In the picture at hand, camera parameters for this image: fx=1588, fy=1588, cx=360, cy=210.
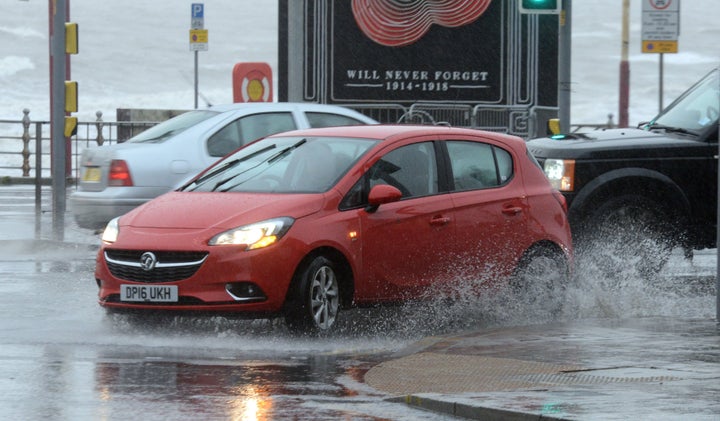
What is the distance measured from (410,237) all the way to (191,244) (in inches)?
67.3

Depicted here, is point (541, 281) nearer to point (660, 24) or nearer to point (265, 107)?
point (265, 107)

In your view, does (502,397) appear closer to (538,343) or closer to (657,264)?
(538,343)

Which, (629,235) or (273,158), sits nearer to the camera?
(273,158)

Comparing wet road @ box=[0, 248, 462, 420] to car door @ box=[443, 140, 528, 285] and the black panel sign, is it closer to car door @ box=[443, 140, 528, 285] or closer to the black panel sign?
car door @ box=[443, 140, 528, 285]

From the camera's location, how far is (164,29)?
4483 inches

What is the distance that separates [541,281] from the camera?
12.0m

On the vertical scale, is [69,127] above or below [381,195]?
above

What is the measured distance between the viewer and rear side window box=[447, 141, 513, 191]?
39.0ft

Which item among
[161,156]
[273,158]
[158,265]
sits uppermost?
[273,158]

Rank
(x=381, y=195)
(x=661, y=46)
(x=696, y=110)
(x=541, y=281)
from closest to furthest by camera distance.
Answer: (x=381, y=195), (x=541, y=281), (x=696, y=110), (x=661, y=46)

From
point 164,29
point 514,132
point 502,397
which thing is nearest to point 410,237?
point 502,397

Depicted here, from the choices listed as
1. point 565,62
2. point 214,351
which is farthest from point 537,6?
point 214,351

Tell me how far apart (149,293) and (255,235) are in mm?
795

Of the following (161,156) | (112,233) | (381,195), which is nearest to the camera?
(381,195)
